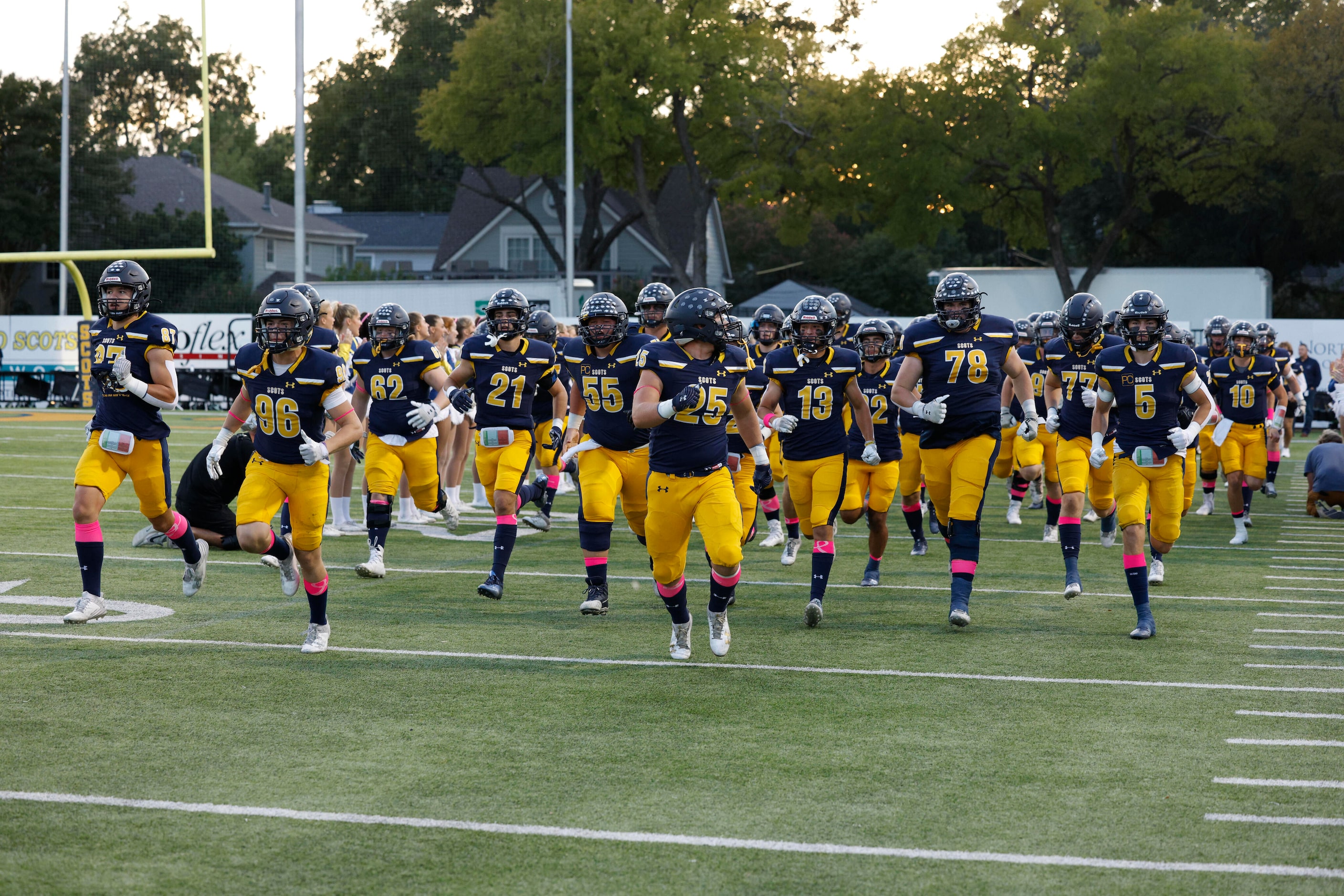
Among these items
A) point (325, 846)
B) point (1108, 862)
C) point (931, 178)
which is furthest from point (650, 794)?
point (931, 178)

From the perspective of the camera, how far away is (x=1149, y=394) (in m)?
8.61

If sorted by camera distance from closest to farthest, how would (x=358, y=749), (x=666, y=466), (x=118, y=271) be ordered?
(x=358, y=749), (x=666, y=466), (x=118, y=271)

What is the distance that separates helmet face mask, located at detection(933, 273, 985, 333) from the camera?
8.62 m

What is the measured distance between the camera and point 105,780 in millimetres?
5125

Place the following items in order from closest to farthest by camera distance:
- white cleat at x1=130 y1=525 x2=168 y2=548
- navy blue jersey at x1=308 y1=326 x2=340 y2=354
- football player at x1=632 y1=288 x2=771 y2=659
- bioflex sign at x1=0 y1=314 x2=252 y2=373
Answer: football player at x1=632 y1=288 x2=771 y2=659
navy blue jersey at x1=308 y1=326 x2=340 y2=354
white cleat at x1=130 y1=525 x2=168 y2=548
bioflex sign at x1=0 y1=314 x2=252 y2=373

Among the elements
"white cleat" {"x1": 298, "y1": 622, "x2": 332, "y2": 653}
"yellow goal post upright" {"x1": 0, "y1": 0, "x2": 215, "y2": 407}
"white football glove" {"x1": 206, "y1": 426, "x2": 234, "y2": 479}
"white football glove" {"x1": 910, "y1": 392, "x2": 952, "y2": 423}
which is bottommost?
"white cleat" {"x1": 298, "y1": 622, "x2": 332, "y2": 653}

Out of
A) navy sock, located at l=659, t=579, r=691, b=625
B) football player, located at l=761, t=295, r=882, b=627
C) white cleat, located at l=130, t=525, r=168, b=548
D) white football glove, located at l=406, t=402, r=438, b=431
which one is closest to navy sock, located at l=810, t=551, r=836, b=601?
football player, located at l=761, t=295, r=882, b=627

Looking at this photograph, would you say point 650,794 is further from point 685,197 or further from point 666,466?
point 685,197

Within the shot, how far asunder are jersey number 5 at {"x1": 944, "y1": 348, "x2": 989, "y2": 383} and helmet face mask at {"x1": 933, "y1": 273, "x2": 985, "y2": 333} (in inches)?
6.6

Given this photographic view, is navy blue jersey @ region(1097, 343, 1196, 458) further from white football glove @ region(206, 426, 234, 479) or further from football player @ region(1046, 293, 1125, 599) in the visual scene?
white football glove @ region(206, 426, 234, 479)

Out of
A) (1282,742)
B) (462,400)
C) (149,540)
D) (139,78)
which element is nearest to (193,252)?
(462,400)

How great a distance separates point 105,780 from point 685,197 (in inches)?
1910

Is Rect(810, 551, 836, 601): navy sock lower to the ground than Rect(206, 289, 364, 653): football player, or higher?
lower

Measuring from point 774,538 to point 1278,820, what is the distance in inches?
305
